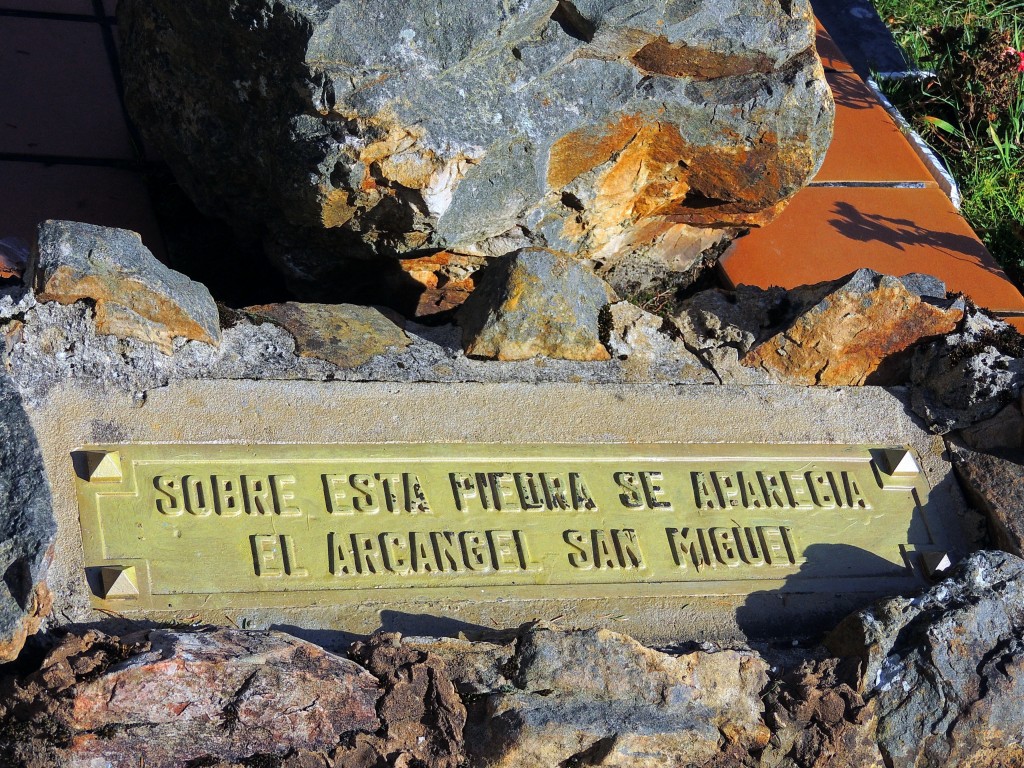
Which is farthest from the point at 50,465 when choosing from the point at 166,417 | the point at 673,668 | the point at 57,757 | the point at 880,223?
the point at 880,223

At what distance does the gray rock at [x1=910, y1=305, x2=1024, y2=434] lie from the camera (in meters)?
2.56

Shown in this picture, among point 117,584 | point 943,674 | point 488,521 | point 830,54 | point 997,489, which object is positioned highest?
point 830,54

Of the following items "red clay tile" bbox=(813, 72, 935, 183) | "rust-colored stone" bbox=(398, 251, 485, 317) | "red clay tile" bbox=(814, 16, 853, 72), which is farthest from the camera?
"red clay tile" bbox=(814, 16, 853, 72)

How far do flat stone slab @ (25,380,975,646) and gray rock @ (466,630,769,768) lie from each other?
0.12 metres

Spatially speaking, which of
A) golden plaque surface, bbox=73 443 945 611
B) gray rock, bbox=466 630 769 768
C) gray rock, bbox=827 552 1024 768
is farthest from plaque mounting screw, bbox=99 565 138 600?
gray rock, bbox=827 552 1024 768

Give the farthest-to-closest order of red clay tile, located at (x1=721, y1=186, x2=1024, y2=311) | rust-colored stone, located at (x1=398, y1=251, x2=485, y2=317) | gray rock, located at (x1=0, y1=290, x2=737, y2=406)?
red clay tile, located at (x1=721, y1=186, x2=1024, y2=311)
rust-colored stone, located at (x1=398, y1=251, x2=485, y2=317)
gray rock, located at (x1=0, y1=290, x2=737, y2=406)

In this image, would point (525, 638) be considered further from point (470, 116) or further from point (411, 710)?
point (470, 116)

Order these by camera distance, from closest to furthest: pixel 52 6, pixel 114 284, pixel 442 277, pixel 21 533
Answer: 1. pixel 21 533
2. pixel 114 284
3. pixel 442 277
4. pixel 52 6

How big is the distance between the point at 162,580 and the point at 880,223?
2669 mm

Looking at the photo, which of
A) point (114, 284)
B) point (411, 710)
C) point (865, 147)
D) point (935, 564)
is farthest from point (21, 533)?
point (865, 147)

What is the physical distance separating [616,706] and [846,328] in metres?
1.10

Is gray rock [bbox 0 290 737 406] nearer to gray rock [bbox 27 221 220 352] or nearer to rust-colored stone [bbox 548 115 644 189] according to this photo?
gray rock [bbox 27 221 220 352]

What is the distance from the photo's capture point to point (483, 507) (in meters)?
2.26

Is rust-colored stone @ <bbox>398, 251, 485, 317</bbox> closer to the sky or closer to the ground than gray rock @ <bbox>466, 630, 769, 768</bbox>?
closer to the sky
